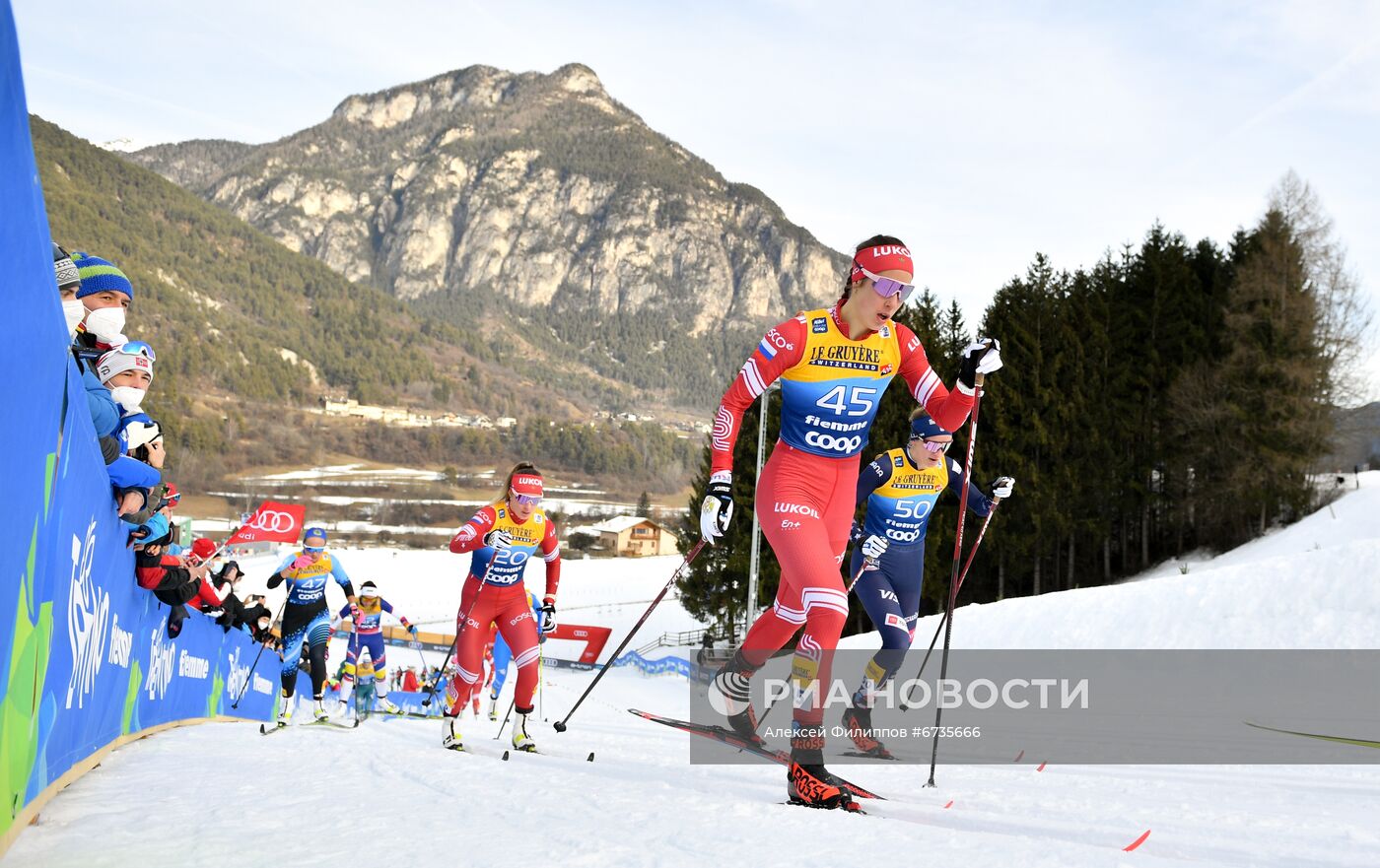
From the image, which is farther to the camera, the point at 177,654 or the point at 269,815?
the point at 177,654

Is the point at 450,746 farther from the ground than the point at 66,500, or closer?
closer

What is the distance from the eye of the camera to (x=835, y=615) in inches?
180

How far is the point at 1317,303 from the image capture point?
99.7 ft

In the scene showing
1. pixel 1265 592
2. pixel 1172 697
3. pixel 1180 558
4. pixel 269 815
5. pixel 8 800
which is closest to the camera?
pixel 8 800

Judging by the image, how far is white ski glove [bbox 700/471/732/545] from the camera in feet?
15.2

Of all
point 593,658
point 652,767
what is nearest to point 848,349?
point 652,767

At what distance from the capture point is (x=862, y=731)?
6707 millimetres

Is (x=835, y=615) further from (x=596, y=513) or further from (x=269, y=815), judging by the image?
(x=596, y=513)

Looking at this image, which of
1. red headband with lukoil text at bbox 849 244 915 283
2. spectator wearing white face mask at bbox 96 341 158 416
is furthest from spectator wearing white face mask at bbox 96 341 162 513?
red headband with lukoil text at bbox 849 244 915 283

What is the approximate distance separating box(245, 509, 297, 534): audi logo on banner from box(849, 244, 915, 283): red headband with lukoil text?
14.3 meters

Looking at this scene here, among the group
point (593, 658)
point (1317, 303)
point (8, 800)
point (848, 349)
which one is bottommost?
point (593, 658)

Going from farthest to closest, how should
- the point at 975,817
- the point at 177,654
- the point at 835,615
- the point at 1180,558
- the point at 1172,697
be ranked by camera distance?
the point at 1180,558 → the point at 1172,697 → the point at 177,654 → the point at 835,615 → the point at 975,817

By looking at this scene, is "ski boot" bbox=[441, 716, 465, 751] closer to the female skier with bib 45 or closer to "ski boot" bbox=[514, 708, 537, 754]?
"ski boot" bbox=[514, 708, 537, 754]

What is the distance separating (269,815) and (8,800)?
0.84 meters
